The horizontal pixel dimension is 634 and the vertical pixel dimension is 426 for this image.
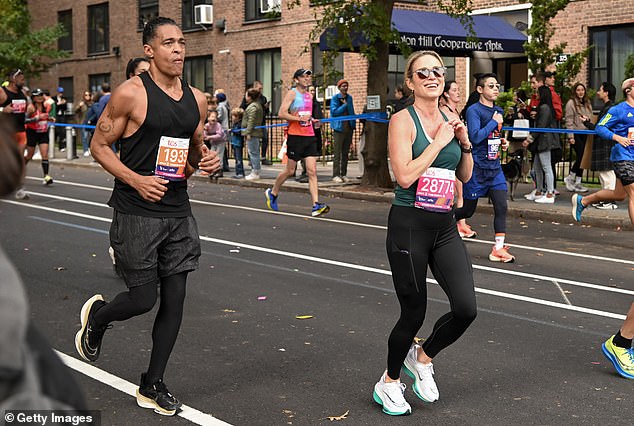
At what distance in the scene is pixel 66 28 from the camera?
4256 cm

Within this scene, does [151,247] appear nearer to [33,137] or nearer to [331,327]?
[331,327]

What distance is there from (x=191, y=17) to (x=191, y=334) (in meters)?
28.8

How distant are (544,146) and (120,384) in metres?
11.6

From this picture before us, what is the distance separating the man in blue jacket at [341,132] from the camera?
20.7 metres

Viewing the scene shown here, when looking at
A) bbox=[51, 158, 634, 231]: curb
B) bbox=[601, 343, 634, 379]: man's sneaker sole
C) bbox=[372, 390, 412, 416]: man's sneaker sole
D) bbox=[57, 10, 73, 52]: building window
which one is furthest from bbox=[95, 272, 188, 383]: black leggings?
bbox=[57, 10, 73, 52]: building window

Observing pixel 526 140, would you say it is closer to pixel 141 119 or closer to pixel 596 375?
pixel 596 375

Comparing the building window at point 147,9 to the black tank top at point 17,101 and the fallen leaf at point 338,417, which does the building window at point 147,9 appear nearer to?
the black tank top at point 17,101

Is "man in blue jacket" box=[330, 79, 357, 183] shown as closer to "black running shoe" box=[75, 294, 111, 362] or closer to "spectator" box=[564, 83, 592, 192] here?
"spectator" box=[564, 83, 592, 192]

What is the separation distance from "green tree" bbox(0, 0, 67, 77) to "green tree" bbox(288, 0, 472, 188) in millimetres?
21077

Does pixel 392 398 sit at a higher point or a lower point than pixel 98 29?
lower

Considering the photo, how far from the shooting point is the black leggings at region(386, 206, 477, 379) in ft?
17.7

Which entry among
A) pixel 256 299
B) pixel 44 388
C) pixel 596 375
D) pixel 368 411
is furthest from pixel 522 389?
pixel 44 388

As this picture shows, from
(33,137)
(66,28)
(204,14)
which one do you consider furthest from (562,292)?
(66,28)

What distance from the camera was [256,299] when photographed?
28.0ft
